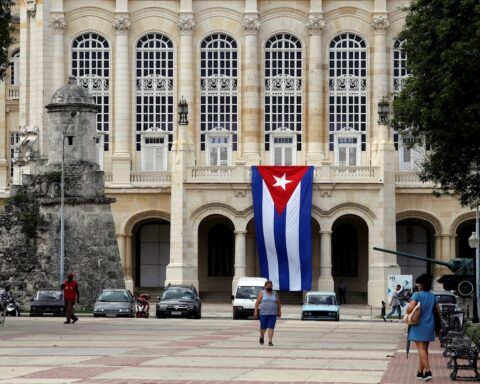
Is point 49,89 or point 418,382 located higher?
point 49,89

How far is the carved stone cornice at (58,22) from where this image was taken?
90.2 m

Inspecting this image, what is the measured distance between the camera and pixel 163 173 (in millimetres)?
88000

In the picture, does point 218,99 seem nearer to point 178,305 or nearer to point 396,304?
point 396,304

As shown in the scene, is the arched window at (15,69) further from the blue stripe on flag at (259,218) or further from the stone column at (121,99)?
the blue stripe on flag at (259,218)

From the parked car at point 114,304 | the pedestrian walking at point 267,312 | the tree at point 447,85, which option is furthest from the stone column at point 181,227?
the pedestrian walking at point 267,312

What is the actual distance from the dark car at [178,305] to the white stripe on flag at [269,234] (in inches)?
645

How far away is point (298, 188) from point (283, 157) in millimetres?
7314

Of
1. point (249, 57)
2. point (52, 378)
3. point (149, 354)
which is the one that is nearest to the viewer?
point (52, 378)

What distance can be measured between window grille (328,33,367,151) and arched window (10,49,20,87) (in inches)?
793

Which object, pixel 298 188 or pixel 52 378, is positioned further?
pixel 298 188

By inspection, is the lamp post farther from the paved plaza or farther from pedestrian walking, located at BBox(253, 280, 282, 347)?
pedestrian walking, located at BBox(253, 280, 282, 347)

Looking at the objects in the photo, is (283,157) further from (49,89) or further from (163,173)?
(49,89)

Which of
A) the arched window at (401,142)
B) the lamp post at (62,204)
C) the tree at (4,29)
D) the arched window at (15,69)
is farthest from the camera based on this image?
the arched window at (15,69)

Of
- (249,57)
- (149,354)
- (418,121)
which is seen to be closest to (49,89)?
(249,57)
